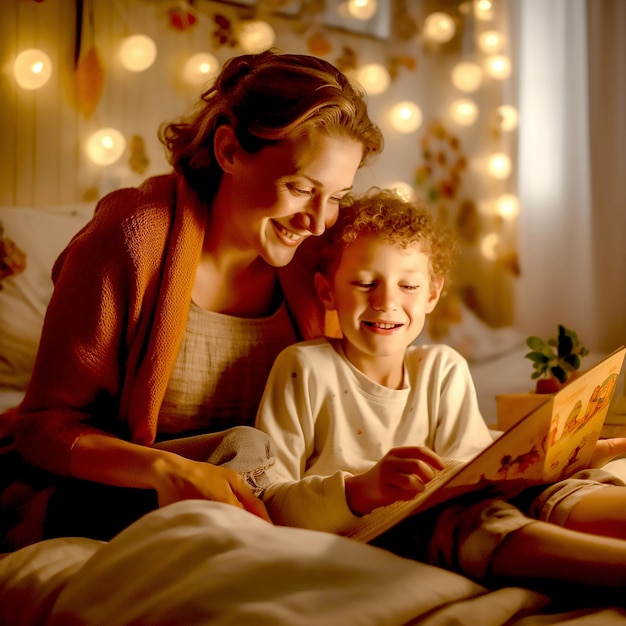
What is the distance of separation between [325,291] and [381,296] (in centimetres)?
12

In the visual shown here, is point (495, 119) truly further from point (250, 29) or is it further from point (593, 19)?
point (250, 29)

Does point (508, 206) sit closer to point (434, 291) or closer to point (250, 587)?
point (434, 291)

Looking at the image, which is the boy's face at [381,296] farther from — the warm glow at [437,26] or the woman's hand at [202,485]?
the warm glow at [437,26]

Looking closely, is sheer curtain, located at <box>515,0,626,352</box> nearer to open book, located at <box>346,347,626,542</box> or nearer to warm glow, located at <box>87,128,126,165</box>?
warm glow, located at <box>87,128,126,165</box>

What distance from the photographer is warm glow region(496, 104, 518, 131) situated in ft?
9.04

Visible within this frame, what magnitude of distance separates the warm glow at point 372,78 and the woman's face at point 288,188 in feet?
5.26

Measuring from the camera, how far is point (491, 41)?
9.11ft

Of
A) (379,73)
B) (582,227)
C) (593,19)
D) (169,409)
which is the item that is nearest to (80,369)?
(169,409)

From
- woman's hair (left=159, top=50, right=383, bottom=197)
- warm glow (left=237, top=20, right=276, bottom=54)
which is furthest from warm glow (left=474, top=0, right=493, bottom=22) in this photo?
woman's hair (left=159, top=50, right=383, bottom=197)

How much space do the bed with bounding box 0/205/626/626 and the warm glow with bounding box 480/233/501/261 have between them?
92.3 inches

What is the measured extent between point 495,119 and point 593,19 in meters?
0.47

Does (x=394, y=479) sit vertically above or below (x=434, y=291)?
below

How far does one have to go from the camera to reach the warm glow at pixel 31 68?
1985 mm

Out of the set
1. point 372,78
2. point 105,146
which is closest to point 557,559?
point 105,146
